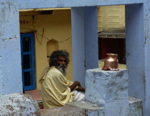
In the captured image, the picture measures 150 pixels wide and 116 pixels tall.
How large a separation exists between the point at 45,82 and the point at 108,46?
7959 mm

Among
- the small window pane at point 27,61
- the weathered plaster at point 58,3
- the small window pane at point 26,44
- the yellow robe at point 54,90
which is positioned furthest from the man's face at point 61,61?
the small window pane at point 27,61

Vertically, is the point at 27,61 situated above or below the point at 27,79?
above

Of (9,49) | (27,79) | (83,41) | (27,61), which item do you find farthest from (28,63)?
(9,49)

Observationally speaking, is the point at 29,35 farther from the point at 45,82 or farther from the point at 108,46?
the point at 45,82

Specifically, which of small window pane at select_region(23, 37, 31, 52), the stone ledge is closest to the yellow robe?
the stone ledge

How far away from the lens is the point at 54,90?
722cm

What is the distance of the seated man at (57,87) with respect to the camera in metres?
7.16

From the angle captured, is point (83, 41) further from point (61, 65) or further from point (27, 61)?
point (27, 61)

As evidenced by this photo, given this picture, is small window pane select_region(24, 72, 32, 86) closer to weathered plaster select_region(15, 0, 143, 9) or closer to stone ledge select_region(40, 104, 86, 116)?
weathered plaster select_region(15, 0, 143, 9)

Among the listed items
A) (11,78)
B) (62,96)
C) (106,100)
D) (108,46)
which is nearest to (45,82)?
(62,96)

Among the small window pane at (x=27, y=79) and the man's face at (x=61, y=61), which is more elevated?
the man's face at (x=61, y=61)

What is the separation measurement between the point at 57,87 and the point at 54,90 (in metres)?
0.10

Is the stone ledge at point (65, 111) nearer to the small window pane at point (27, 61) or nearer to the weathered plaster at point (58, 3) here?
the weathered plaster at point (58, 3)

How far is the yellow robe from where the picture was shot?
7.14 meters
